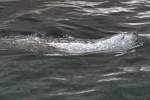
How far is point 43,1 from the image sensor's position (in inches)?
483

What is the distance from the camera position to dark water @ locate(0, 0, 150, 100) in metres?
6.12

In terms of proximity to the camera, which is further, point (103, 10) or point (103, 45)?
point (103, 10)

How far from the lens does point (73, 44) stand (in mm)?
8219

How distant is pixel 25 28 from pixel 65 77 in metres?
3.27

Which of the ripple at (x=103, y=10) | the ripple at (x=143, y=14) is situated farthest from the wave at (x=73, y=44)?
the ripple at (x=103, y=10)

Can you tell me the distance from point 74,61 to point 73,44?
95 cm

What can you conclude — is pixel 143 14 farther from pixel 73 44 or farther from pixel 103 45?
pixel 73 44

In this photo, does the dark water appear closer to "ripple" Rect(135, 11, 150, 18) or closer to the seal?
"ripple" Rect(135, 11, 150, 18)

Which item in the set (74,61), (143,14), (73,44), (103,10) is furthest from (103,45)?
(103,10)

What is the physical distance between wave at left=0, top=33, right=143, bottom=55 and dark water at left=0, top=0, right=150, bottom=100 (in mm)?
219

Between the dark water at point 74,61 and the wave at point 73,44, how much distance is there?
0.22 m

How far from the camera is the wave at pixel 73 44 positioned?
7910 millimetres

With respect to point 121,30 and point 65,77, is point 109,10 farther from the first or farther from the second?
point 65,77

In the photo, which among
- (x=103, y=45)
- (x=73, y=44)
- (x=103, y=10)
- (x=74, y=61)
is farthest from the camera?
(x=103, y=10)
